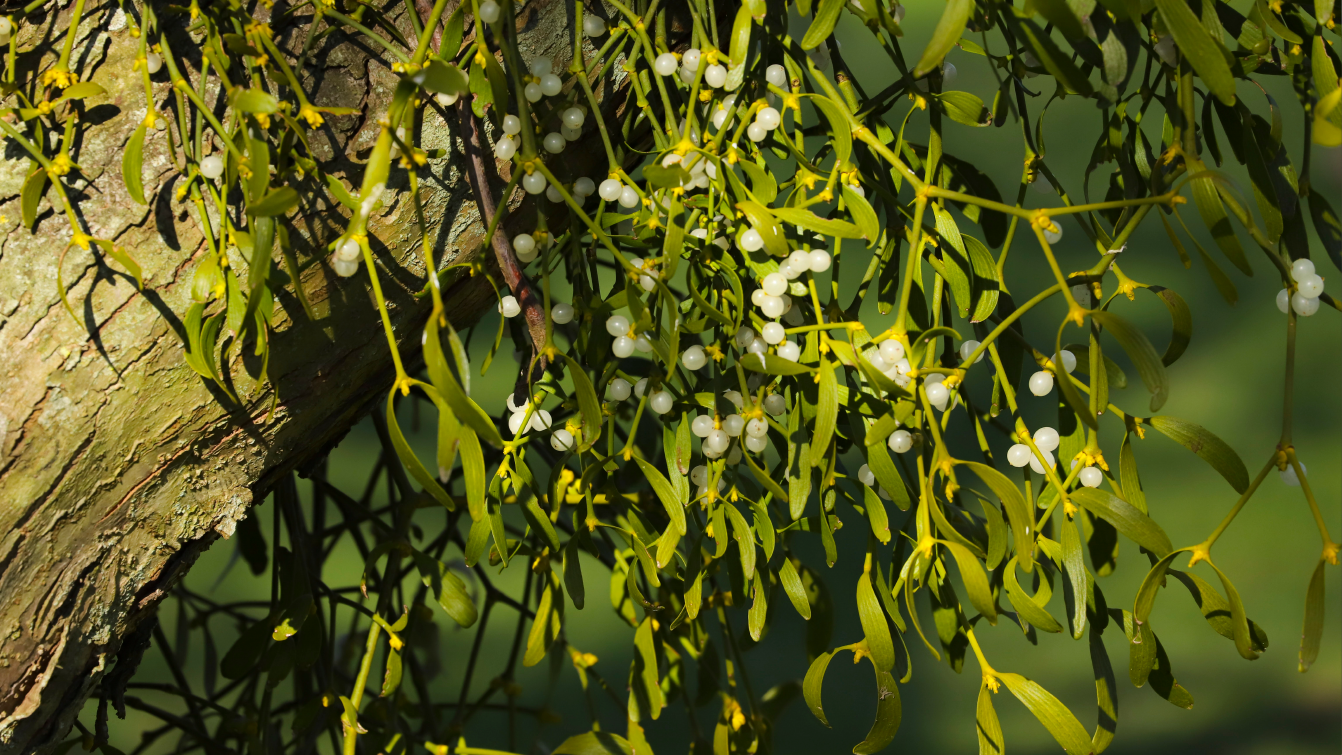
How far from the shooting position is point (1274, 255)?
0.26 m

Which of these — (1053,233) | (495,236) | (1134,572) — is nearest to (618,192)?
(495,236)

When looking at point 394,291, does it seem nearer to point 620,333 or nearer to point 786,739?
point 620,333

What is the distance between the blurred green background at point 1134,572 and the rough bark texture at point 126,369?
0.79 metres

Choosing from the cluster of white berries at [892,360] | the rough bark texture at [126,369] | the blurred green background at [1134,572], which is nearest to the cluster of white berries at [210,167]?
the rough bark texture at [126,369]

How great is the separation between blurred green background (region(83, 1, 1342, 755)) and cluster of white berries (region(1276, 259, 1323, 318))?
0.88 metres

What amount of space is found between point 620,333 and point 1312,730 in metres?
1.25

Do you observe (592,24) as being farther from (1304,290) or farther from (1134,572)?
(1134,572)

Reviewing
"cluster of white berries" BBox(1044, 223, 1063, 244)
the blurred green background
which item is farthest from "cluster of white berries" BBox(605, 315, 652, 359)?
the blurred green background

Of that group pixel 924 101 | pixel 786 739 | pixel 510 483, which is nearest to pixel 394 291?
pixel 510 483

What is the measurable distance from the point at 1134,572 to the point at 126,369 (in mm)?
1295

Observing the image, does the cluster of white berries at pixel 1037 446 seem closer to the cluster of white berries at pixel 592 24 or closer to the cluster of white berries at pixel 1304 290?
the cluster of white berries at pixel 1304 290

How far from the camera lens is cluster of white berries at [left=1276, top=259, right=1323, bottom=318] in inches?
11.0

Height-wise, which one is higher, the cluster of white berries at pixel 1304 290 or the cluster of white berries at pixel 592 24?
the cluster of white berries at pixel 592 24

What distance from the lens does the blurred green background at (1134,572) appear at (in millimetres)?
1138
